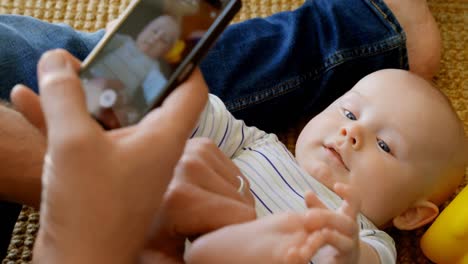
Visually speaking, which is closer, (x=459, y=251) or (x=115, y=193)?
(x=115, y=193)

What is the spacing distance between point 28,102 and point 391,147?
0.49 metres

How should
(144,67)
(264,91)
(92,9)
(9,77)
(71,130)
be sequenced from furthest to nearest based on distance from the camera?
(92,9) < (264,91) < (9,77) < (144,67) < (71,130)

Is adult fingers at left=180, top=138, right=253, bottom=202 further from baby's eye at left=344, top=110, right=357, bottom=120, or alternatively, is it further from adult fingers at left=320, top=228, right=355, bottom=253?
baby's eye at left=344, top=110, right=357, bottom=120

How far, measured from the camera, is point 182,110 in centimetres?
41

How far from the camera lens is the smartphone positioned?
0.46 metres

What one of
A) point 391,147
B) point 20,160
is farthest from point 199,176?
point 391,147

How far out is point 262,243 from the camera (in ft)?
1.59

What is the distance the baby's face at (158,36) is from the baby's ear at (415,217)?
0.49 metres

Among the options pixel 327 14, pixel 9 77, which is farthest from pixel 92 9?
pixel 327 14

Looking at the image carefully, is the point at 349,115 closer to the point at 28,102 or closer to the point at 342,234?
the point at 342,234

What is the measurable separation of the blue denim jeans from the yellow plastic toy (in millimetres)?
251

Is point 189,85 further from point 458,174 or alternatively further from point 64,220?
point 458,174

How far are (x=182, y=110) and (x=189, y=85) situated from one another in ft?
0.12

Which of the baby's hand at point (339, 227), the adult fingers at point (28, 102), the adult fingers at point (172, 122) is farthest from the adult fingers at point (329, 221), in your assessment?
the adult fingers at point (28, 102)
